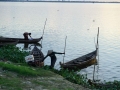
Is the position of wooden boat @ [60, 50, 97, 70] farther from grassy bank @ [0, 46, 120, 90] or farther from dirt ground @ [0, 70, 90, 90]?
dirt ground @ [0, 70, 90, 90]

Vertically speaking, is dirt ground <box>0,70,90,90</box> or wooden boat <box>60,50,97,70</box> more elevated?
wooden boat <box>60,50,97,70</box>

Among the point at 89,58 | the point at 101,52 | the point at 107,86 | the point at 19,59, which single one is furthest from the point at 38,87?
the point at 101,52

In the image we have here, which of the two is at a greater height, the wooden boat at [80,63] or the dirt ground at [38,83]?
the wooden boat at [80,63]

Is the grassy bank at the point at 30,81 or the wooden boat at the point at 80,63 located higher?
the wooden boat at the point at 80,63

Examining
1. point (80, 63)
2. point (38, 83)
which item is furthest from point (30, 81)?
point (80, 63)

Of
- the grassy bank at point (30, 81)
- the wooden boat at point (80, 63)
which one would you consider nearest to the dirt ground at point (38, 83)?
the grassy bank at point (30, 81)

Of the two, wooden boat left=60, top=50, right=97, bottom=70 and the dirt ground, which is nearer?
the dirt ground

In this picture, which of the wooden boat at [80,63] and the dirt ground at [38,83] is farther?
the wooden boat at [80,63]

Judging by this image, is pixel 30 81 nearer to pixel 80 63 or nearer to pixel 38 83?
pixel 38 83

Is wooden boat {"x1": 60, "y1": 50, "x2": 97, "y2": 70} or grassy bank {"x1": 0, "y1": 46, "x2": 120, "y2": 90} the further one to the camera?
wooden boat {"x1": 60, "y1": 50, "x2": 97, "y2": 70}

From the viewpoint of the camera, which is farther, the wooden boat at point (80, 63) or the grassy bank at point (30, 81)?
the wooden boat at point (80, 63)

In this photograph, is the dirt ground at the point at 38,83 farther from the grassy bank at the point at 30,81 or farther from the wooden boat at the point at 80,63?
the wooden boat at the point at 80,63

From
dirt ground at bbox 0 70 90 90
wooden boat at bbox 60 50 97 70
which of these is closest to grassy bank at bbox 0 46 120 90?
dirt ground at bbox 0 70 90 90

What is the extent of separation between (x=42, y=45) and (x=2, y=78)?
26494 mm
